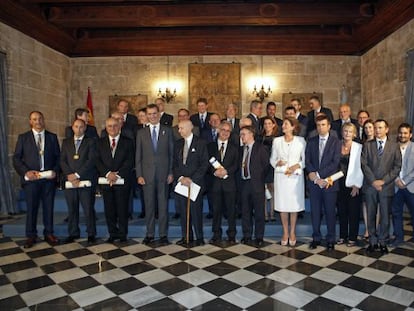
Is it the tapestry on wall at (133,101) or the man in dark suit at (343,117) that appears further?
the tapestry on wall at (133,101)

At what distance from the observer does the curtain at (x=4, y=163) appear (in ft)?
20.0

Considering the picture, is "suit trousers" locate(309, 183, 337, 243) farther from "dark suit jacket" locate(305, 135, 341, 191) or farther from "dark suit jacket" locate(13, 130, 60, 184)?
"dark suit jacket" locate(13, 130, 60, 184)

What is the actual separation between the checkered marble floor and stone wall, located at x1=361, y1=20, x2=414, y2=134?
3.52 meters

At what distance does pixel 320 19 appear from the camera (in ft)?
23.5

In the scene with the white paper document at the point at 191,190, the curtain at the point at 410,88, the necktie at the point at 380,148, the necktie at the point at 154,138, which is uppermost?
the curtain at the point at 410,88

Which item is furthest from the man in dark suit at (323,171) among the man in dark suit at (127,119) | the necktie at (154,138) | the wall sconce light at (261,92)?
the wall sconce light at (261,92)

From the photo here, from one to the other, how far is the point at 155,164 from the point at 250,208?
137 centimetres

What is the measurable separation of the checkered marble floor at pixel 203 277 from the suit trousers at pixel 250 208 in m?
0.25

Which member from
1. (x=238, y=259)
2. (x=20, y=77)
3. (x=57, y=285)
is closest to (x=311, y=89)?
(x=238, y=259)

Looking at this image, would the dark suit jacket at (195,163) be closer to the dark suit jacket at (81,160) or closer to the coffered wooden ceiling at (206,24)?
the dark suit jacket at (81,160)

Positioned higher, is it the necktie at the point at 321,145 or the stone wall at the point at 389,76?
the stone wall at the point at 389,76

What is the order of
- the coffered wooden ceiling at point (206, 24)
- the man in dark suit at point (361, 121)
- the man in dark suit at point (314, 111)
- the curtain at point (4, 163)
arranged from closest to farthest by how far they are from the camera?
the man in dark suit at point (361, 121) < the man in dark suit at point (314, 111) < the curtain at point (4, 163) < the coffered wooden ceiling at point (206, 24)

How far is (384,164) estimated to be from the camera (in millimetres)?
4070

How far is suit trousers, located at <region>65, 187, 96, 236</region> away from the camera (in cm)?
454
